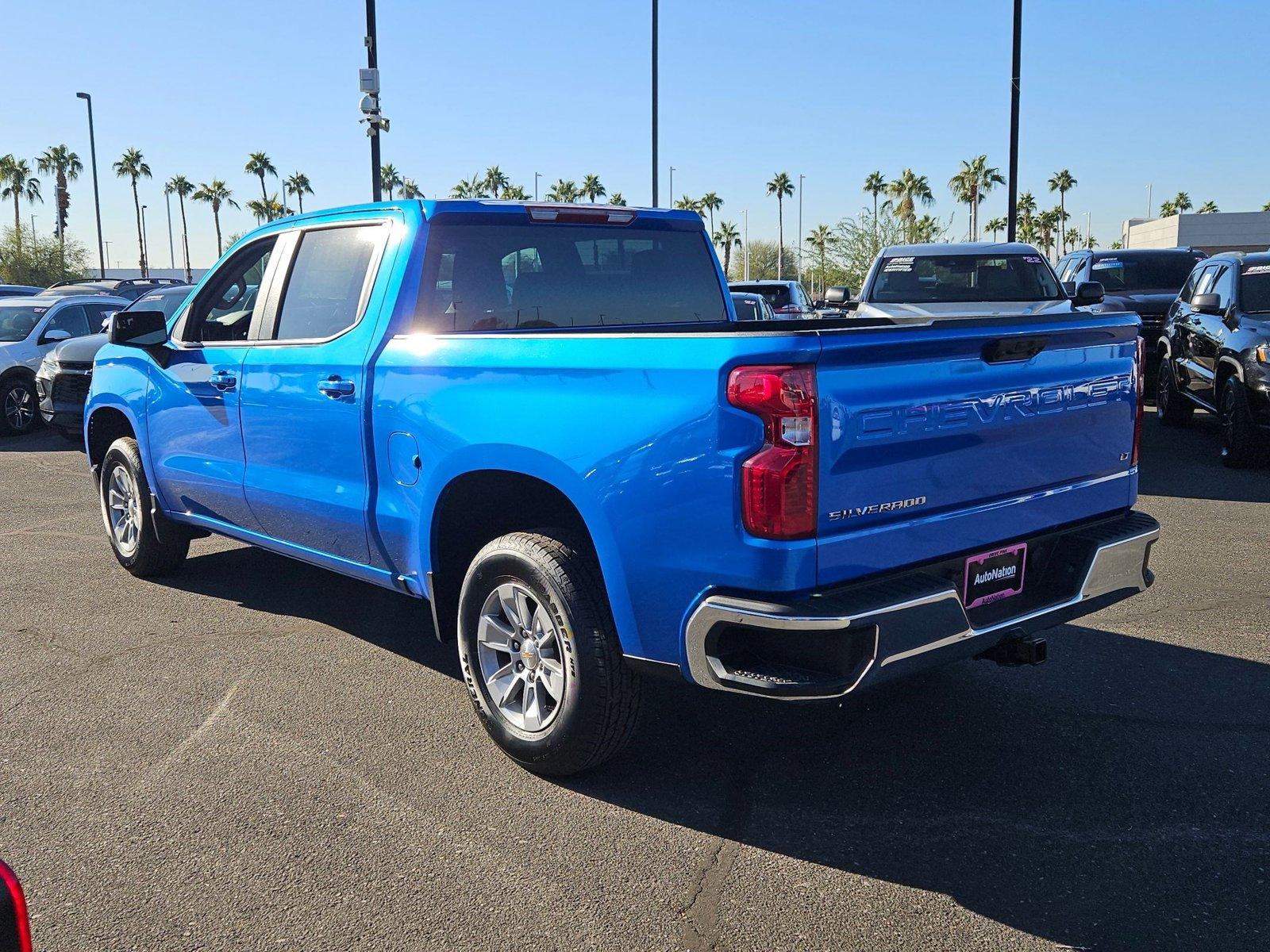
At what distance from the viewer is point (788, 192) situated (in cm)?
11500

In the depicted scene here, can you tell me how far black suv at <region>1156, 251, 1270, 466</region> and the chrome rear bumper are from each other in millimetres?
7378

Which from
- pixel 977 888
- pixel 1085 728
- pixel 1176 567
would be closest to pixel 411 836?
pixel 977 888

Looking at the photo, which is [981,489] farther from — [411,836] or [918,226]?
[918,226]

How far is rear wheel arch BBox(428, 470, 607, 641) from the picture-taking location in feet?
12.6

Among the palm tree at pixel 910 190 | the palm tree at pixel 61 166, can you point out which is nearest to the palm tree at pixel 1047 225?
the palm tree at pixel 910 190

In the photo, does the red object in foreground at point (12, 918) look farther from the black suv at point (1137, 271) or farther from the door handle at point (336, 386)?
the black suv at point (1137, 271)

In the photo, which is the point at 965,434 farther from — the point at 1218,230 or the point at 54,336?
the point at 1218,230

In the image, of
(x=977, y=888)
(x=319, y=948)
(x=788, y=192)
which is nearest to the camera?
(x=319, y=948)

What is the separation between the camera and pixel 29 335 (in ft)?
47.8

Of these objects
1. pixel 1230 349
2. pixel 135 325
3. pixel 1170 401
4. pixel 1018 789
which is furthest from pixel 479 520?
pixel 1170 401

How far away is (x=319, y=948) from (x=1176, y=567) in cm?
551

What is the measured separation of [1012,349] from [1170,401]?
397 inches

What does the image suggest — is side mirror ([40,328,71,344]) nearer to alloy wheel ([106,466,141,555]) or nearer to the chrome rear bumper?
alloy wheel ([106,466,141,555])

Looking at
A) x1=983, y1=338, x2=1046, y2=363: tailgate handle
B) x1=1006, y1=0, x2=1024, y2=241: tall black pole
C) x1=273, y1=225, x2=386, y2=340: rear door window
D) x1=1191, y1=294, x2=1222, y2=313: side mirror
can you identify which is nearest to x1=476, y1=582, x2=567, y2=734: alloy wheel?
x1=273, y1=225, x2=386, y2=340: rear door window
